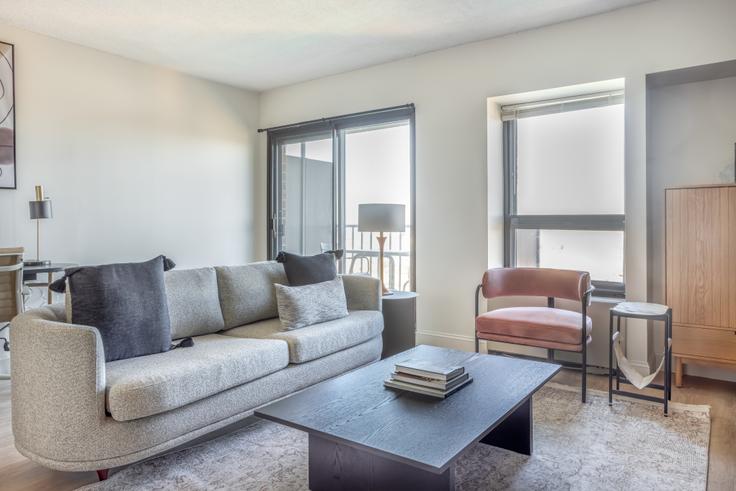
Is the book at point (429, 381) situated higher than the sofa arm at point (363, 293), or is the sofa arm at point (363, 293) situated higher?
the sofa arm at point (363, 293)

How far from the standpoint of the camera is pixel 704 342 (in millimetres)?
3092

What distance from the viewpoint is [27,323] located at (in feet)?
6.78

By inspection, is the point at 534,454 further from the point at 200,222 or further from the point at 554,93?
the point at 200,222

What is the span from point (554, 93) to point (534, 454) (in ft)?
9.06

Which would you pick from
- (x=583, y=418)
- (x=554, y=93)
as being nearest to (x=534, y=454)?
(x=583, y=418)

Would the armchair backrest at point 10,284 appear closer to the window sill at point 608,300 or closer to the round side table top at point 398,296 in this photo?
the round side table top at point 398,296

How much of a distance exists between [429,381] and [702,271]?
2.15m

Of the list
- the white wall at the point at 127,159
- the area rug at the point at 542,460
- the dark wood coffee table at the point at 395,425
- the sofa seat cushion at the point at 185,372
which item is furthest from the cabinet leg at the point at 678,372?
the white wall at the point at 127,159

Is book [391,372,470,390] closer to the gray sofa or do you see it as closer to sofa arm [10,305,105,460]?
the gray sofa

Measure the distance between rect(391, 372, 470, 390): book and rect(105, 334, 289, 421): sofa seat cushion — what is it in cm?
77

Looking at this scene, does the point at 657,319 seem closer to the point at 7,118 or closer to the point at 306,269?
the point at 306,269

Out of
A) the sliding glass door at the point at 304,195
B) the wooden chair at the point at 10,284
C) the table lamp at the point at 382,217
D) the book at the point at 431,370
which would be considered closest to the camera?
the book at the point at 431,370

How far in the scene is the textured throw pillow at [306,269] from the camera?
3.37 metres

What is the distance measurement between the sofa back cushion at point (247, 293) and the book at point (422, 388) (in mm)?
1366
